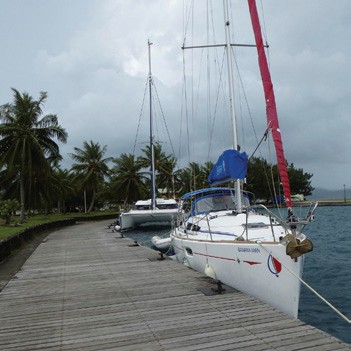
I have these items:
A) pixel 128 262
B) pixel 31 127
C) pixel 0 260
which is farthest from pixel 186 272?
pixel 31 127

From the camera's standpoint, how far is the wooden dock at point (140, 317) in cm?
502

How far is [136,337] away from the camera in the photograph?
5297mm

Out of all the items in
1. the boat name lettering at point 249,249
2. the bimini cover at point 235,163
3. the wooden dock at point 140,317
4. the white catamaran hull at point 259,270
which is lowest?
the wooden dock at point 140,317

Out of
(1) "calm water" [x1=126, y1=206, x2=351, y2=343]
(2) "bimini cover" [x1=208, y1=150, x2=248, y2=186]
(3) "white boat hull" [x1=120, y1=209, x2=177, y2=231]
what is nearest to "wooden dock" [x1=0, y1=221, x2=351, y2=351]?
(1) "calm water" [x1=126, y1=206, x2=351, y2=343]

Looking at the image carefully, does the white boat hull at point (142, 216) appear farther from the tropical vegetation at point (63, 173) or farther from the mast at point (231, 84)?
the mast at point (231, 84)

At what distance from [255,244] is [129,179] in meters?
48.5

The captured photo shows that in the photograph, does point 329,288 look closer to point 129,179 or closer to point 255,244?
point 255,244

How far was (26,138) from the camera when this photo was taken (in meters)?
29.8

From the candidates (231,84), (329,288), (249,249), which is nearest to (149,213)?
(231,84)

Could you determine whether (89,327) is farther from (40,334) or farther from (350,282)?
(350,282)

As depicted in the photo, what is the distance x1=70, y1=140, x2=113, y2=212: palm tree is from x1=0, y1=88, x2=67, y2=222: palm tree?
2332cm

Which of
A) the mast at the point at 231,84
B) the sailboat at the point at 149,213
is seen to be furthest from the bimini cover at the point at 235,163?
the sailboat at the point at 149,213

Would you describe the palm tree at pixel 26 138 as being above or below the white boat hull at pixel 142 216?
above

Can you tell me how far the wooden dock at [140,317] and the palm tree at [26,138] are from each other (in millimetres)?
21306
